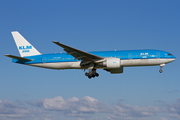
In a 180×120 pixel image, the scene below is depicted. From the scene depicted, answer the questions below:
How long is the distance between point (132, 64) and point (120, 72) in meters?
4.11

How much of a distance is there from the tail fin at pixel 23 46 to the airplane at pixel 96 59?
116cm

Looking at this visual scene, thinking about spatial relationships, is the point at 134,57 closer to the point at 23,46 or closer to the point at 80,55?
the point at 80,55

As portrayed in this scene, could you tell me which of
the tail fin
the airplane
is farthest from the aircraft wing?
the tail fin

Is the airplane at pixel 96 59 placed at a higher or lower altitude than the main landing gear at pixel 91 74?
higher

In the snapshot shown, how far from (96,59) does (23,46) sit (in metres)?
12.8

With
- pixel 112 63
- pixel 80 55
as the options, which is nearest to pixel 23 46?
pixel 80 55

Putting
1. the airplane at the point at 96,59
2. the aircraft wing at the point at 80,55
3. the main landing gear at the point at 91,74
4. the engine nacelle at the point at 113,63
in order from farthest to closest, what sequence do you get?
the main landing gear at the point at 91,74 → the airplane at the point at 96,59 → the engine nacelle at the point at 113,63 → the aircraft wing at the point at 80,55

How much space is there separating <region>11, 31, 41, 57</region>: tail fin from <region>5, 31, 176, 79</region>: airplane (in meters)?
1.16

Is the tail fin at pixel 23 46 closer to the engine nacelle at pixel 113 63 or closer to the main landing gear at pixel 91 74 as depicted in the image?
the main landing gear at pixel 91 74

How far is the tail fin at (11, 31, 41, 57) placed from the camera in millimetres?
40656

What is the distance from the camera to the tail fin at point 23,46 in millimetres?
40656

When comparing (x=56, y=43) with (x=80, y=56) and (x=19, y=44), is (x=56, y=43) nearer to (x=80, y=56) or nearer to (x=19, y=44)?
(x=80, y=56)

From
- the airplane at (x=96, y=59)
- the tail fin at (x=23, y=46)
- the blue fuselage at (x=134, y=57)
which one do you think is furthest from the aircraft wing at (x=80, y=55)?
the tail fin at (x=23, y=46)

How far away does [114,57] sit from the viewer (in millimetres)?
36250
